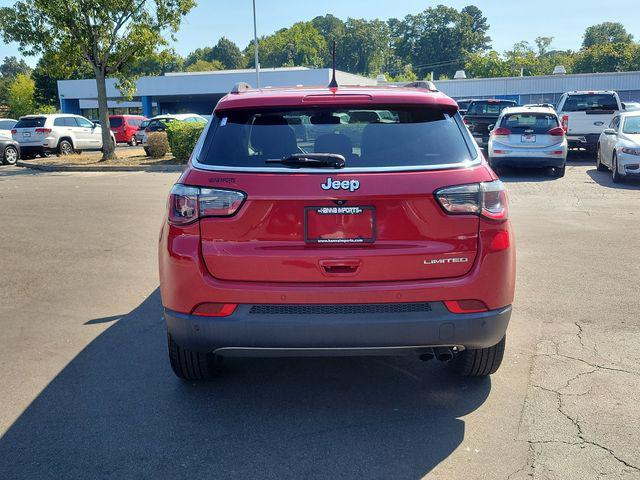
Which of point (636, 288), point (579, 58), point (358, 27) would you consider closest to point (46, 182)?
point (636, 288)

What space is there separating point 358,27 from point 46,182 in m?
143

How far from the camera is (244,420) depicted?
3621 mm

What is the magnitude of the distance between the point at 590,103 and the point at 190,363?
18036 mm

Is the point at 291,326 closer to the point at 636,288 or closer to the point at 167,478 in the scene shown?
the point at 167,478

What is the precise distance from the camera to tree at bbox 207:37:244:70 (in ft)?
527

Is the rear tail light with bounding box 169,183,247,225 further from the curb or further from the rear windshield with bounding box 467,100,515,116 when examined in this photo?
the rear windshield with bounding box 467,100,515,116

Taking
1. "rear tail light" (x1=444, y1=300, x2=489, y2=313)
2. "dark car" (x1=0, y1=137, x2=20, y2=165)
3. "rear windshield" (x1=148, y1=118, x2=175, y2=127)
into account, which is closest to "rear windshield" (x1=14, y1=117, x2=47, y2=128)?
"dark car" (x1=0, y1=137, x2=20, y2=165)

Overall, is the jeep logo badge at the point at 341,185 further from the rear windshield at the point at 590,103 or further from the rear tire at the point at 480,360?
the rear windshield at the point at 590,103

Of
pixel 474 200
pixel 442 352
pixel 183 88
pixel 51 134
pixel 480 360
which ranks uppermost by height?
pixel 183 88

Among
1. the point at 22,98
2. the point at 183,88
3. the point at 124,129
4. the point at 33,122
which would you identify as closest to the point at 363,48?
the point at 22,98

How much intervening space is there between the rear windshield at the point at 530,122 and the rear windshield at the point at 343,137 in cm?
1209

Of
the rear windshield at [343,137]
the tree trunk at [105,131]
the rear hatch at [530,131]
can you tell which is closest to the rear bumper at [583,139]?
the rear hatch at [530,131]

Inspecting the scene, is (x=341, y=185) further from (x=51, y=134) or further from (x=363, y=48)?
(x=363, y=48)

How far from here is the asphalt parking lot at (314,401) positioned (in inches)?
124
